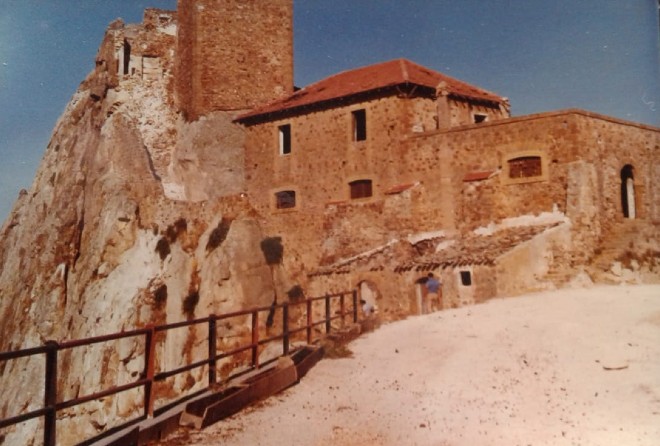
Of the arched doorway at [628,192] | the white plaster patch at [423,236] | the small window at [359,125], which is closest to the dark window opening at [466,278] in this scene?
the white plaster patch at [423,236]

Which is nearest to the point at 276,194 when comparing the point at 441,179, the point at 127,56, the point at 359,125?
the point at 359,125

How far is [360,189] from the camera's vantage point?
22594 millimetres

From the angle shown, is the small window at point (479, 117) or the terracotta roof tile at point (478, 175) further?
the small window at point (479, 117)

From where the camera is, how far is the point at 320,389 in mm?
8633

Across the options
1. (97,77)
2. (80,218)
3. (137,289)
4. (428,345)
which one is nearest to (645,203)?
(428,345)

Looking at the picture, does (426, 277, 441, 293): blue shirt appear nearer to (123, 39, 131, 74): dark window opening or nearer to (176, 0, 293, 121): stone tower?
(176, 0, 293, 121): stone tower

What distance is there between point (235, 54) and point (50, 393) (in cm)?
2444

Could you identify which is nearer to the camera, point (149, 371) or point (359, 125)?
point (149, 371)

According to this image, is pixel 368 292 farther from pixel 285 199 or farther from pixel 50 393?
pixel 50 393

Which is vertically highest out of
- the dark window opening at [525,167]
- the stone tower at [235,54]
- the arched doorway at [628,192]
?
the stone tower at [235,54]

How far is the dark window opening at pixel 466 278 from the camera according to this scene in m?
17.4

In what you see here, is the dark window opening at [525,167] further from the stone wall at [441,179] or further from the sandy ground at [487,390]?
the sandy ground at [487,390]

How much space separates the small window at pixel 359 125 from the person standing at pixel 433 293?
7217 mm

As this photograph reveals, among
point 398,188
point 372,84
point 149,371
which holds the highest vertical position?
point 372,84
